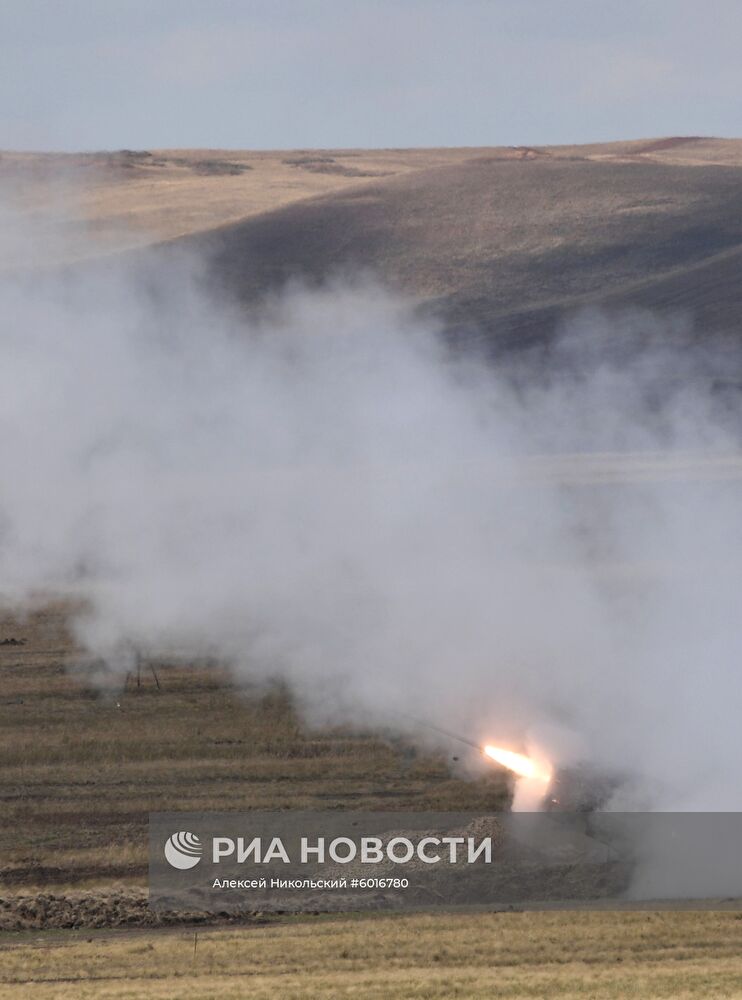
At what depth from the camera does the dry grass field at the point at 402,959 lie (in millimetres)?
18828

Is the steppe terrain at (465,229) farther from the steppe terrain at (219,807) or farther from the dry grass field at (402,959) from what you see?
the dry grass field at (402,959)

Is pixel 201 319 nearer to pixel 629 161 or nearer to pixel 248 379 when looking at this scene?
pixel 248 379

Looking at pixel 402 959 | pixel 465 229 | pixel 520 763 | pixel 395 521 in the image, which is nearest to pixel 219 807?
pixel 520 763

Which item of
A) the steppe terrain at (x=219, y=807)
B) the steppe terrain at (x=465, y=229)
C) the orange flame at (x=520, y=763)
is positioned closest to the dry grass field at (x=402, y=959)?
the steppe terrain at (x=219, y=807)

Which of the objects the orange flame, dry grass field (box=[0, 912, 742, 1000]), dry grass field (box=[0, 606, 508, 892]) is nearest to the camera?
dry grass field (box=[0, 912, 742, 1000])

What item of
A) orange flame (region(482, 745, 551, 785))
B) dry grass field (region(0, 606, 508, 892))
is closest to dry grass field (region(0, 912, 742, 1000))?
dry grass field (region(0, 606, 508, 892))

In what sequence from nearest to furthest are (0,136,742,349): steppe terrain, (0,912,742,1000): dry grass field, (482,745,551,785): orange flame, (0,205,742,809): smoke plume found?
(0,912,742,1000): dry grass field → (482,745,551,785): orange flame → (0,205,742,809): smoke plume → (0,136,742,349): steppe terrain

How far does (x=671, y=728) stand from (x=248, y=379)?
94.1 feet

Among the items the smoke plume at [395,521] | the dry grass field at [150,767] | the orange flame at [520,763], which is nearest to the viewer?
the dry grass field at [150,767]

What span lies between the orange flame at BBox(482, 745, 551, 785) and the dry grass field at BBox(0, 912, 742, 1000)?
13.3 feet

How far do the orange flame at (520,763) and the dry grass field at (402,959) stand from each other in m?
4.04

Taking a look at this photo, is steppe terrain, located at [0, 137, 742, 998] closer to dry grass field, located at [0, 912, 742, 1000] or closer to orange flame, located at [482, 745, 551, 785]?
dry grass field, located at [0, 912, 742, 1000]

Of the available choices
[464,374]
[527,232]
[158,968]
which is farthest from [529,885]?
[527,232]

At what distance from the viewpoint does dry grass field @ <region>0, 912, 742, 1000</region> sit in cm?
1883
